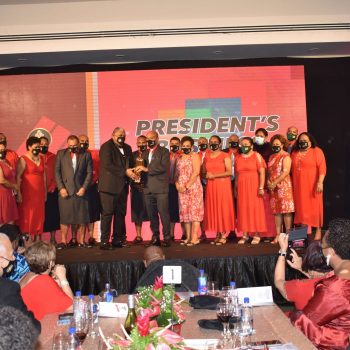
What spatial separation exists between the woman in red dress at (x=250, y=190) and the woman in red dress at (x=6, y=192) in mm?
2697

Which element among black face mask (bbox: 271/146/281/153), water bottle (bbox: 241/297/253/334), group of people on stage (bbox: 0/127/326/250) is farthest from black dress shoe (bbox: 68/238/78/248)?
water bottle (bbox: 241/297/253/334)

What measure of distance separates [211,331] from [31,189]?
5.29 metres

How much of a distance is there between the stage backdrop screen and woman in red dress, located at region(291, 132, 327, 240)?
1780mm

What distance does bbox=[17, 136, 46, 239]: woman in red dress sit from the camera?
23.8ft

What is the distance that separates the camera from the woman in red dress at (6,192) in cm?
700

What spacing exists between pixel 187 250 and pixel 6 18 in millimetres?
3936

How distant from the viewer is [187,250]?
6.76 metres

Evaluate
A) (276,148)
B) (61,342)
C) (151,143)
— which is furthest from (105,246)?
(61,342)

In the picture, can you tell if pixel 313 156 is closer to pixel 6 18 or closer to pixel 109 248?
pixel 109 248

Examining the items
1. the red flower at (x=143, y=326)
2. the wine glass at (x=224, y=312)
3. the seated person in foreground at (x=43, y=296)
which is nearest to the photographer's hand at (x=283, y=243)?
Answer: the wine glass at (x=224, y=312)

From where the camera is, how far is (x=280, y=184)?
23.4 feet

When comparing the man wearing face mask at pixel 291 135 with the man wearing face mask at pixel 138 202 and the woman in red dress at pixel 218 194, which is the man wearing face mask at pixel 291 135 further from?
the man wearing face mask at pixel 138 202

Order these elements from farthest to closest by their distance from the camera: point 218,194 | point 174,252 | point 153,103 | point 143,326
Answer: point 153,103 → point 218,194 → point 174,252 → point 143,326

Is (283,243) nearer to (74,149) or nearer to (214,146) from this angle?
(214,146)
